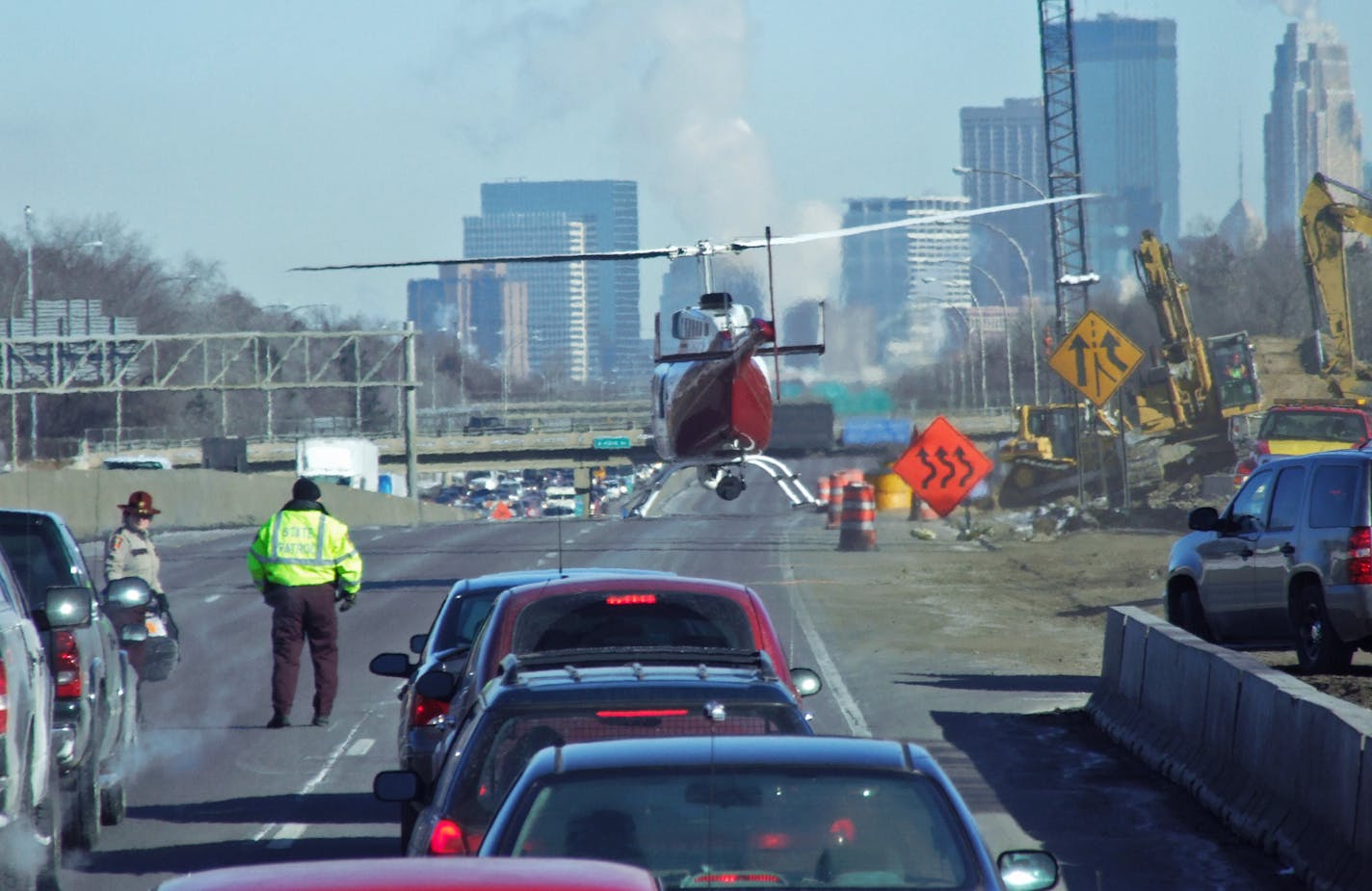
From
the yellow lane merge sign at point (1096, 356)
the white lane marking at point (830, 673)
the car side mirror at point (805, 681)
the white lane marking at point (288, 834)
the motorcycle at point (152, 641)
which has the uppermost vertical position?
the yellow lane merge sign at point (1096, 356)

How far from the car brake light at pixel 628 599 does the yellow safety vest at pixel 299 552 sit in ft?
22.4

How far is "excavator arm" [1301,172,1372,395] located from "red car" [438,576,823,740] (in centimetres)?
3848

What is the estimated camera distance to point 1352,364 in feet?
162

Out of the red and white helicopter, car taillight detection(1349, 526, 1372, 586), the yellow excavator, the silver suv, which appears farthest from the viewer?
the yellow excavator

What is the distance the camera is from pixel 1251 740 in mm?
10922

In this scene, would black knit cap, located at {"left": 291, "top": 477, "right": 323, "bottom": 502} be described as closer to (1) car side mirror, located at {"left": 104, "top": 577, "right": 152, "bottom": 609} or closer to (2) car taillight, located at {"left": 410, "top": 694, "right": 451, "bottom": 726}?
(1) car side mirror, located at {"left": 104, "top": 577, "right": 152, "bottom": 609}

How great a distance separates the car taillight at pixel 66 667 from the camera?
995cm

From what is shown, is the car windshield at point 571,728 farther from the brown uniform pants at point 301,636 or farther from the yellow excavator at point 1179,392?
the yellow excavator at point 1179,392

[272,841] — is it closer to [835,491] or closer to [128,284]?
[835,491]

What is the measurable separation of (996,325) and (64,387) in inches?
2265

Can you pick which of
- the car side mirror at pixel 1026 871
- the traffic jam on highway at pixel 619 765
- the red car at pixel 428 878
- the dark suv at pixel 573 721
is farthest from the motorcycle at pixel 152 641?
the red car at pixel 428 878

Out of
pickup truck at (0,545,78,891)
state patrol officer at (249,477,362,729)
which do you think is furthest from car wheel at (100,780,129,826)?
state patrol officer at (249,477,362,729)

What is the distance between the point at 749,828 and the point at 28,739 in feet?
13.8

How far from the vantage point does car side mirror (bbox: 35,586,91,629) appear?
905cm
